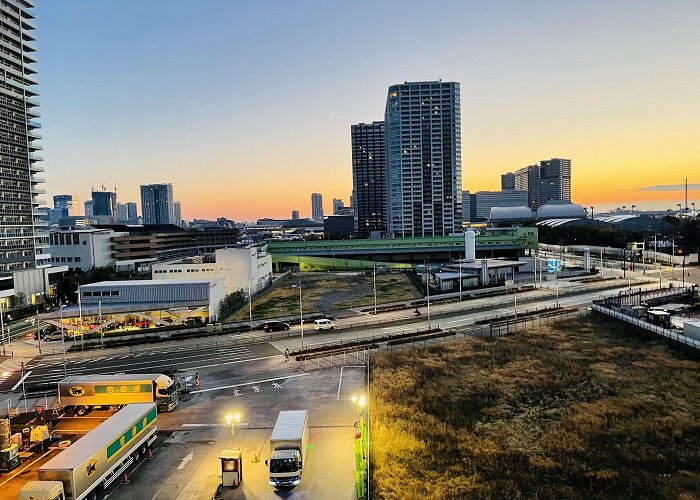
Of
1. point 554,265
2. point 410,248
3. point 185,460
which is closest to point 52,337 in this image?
point 185,460

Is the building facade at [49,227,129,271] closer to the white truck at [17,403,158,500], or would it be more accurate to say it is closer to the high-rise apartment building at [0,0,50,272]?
the high-rise apartment building at [0,0,50,272]

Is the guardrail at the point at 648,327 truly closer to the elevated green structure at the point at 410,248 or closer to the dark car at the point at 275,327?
the dark car at the point at 275,327

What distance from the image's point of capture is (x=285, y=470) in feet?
72.0

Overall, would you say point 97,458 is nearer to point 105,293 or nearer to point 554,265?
point 105,293

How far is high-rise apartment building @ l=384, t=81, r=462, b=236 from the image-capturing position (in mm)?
193125

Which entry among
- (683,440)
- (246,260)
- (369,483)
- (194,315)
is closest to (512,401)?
(683,440)

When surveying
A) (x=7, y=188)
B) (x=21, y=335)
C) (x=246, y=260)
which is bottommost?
(x=21, y=335)

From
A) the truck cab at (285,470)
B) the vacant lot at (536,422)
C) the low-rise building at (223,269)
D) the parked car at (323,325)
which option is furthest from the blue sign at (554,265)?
the truck cab at (285,470)

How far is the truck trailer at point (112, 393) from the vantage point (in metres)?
32.1

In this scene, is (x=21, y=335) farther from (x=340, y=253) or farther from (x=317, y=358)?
(x=340, y=253)

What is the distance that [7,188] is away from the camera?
289 feet

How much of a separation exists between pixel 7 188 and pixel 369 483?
9533cm

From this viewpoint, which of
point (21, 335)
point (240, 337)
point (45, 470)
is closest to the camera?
point (45, 470)

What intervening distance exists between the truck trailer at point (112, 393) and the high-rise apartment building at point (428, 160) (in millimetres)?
165272
